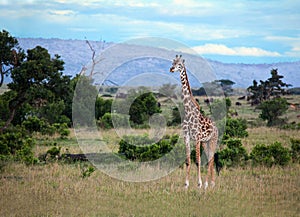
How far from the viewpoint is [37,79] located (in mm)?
19000

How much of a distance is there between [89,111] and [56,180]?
1126 centimetres

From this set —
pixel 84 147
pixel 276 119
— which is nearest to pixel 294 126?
pixel 276 119

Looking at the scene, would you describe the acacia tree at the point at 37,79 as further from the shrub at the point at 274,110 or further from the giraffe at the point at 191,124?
the shrub at the point at 274,110

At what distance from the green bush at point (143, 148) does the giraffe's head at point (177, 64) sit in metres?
3.92

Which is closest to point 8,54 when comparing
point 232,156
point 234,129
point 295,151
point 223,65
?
point 232,156

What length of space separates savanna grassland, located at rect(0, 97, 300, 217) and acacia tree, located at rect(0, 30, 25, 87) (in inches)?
231

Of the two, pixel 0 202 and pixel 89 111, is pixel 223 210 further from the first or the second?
pixel 89 111

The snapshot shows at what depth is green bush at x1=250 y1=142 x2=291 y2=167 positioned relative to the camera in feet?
48.4

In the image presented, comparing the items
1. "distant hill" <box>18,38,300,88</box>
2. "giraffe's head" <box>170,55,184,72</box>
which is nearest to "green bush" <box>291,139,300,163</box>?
"giraffe's head" <box>170,55,184,72</box>

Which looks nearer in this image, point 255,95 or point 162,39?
point 162,39

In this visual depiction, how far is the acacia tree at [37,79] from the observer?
1870 centimetres

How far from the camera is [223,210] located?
957 cm

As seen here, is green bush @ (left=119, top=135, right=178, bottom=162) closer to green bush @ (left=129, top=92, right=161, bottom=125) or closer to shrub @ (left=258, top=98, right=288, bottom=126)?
green bush @ (left=129, top=92, right=161, bottom=125)

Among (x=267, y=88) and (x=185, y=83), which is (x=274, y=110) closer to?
(x=267, y=88)
